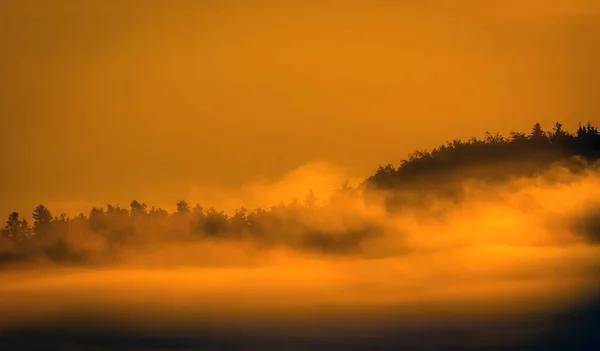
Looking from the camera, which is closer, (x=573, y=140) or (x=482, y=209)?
(x=573, y=140)

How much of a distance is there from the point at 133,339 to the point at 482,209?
14.9 m

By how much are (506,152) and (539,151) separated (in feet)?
3.45

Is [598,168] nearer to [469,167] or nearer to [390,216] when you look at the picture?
[469,167]

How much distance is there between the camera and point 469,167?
31875 mm

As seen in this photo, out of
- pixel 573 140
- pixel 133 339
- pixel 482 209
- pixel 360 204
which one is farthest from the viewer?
pixel 133 339

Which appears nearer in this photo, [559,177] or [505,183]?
[559,177]

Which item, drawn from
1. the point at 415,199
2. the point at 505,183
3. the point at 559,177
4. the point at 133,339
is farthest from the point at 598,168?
the point at 133,339

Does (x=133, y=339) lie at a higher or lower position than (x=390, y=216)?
lower

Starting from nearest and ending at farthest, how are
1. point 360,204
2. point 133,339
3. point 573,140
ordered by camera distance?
point 573,140 → point 360,204 → point 133,339

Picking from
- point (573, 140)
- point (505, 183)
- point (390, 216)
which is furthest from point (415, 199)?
point (573, 140)

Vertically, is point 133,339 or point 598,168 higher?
point 598,168

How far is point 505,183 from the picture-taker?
108ft

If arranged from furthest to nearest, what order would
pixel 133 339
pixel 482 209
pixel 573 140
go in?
1. pixel 133 339
2. pixel 482 209
3. pixel 573 140

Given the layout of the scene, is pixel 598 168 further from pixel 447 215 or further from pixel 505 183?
pixel 447 215
